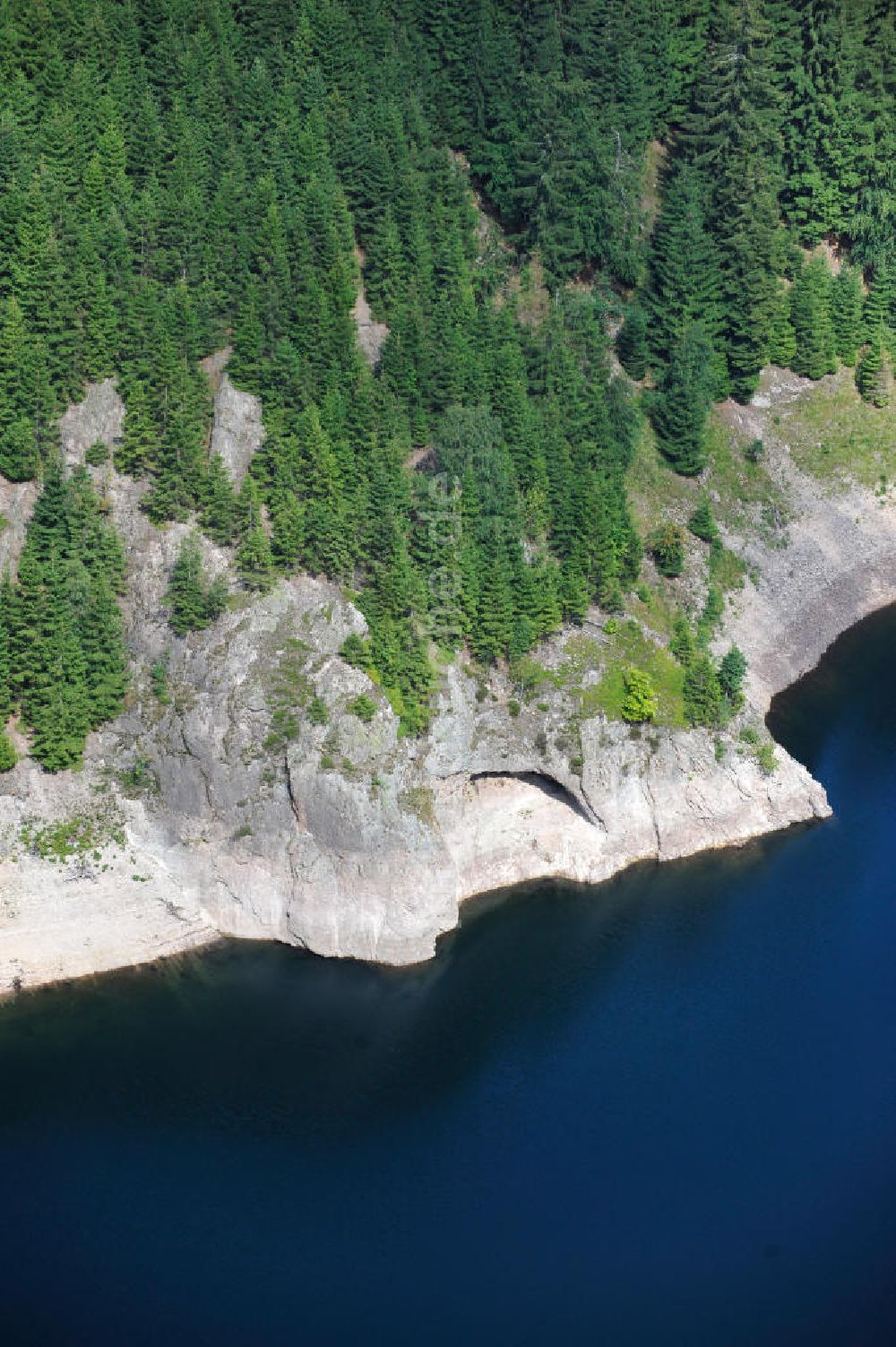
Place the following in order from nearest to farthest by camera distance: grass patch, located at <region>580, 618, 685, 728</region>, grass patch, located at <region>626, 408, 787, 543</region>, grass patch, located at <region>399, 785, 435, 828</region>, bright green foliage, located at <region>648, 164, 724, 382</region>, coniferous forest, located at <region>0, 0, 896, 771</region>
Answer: grass patch, located at <region>399, 785, 435, 828</region>
coniferous forest, located at <region>0, 0, 896, 771</region>
grass patch, located at <region>580, 618, 685, 728</region>
grass patch, located at <region>626, 408, 787, 543</region>
bright green foliage, located at <region>648, 164, 724, 382</region>

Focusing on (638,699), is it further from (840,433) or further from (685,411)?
(840,433)

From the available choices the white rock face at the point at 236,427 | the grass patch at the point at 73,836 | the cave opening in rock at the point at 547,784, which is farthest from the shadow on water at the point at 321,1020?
the white rock face at the point at 236,427

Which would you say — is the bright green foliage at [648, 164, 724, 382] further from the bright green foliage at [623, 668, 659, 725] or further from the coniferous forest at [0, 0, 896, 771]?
the bright green foliage at [623, 668, 659, 725]

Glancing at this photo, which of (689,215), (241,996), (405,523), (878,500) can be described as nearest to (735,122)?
(689,215)

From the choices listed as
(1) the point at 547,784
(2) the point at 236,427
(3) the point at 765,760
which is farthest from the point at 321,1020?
(2) the point at 236,427

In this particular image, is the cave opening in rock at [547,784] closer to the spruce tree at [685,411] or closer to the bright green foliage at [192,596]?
the bright green foliage at [192,596]

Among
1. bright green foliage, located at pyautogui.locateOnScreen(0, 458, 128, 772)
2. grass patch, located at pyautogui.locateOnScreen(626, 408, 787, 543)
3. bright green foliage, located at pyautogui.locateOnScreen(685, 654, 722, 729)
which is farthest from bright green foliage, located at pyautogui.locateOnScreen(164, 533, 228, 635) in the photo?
grass patch, located at pyautogui.locateOnScreen(626, 408, 787, 543)

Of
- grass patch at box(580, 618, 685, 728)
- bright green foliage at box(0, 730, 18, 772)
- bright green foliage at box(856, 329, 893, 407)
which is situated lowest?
bright green foliage at box(856, 329, 893, 407)

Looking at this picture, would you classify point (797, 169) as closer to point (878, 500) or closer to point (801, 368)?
point (801, 368)
